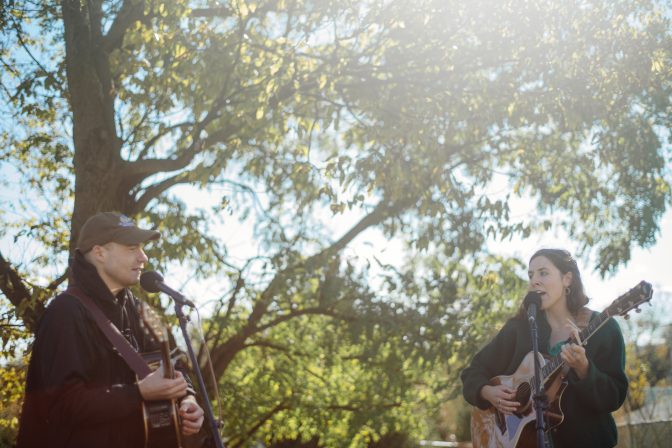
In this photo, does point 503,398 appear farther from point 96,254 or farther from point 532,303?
point 96,254

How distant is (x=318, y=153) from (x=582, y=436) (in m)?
10.1

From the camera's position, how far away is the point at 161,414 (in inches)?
148

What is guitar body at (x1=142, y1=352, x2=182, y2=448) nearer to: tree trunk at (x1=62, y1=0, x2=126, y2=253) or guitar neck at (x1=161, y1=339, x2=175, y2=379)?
guitar neck at (x1=161, y1=339, x2=175, y2=379)

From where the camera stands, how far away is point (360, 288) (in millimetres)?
11758

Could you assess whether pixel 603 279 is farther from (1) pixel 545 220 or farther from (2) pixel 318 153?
(2) pixel 318 153

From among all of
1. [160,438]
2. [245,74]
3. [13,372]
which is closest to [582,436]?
[160,438]

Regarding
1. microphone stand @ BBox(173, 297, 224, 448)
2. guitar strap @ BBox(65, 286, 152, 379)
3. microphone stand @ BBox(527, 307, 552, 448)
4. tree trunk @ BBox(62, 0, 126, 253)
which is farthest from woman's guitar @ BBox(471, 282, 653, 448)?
tree trunk @ BBox(62, 0, 126, 253)

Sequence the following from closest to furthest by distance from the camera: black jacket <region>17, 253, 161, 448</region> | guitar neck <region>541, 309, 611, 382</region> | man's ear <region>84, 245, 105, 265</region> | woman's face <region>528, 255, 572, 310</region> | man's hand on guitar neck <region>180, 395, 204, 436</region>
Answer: black jacket <region>17, 253, 161, 448</region>, man's hand on guitar neck <region>180, 395, 204, 436</region>, man's ear <region>84, 245, 105, 265</region>, guitar neck <region>541, 309, 611, 382</region>, woman's face <region>528, 255, 572, 310</region>

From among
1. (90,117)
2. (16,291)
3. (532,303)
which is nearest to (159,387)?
(532,303)

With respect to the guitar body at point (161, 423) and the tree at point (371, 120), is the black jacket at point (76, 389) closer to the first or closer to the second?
the guitar body at point (161, 423)

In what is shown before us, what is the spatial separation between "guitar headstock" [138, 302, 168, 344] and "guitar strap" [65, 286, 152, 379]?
0.13 meters

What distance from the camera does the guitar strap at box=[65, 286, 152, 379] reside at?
3752 mm

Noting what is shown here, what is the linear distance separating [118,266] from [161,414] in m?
0.76

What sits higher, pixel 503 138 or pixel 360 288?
pixel 503 138
